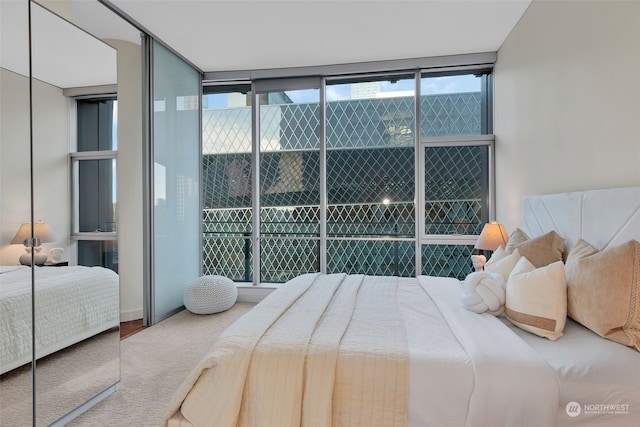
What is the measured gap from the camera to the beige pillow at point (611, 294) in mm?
1310

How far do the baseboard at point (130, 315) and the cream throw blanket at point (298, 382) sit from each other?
2163 millimetres

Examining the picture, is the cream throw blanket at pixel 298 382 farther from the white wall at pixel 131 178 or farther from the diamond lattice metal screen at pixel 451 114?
the diamond lattice metal screen at pixel 451 114

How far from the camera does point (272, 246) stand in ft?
13.8

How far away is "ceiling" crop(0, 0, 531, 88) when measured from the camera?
2650mm

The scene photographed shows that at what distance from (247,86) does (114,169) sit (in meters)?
2.47

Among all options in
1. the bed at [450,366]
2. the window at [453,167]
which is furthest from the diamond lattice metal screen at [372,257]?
the bed at [450,366]

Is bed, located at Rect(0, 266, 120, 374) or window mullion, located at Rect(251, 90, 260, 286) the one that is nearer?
bed, located at Rect(0, 266, 120, 374)

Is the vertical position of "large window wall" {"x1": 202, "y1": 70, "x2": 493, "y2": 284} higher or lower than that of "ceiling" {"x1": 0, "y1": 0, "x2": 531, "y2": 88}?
lower

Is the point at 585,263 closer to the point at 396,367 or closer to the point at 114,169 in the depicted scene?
the point at 396,367

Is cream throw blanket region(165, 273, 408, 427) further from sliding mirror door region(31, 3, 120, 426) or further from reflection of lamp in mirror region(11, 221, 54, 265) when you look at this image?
reflection of lamp in mirror region(11, 221, 54, 265)

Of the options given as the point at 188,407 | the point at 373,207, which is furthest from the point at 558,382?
the point at 373,207

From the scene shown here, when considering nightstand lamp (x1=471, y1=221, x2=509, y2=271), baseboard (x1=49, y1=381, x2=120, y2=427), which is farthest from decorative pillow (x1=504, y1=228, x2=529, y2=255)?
baseboard (x1=49, y1=381, x2=120, y2=427)

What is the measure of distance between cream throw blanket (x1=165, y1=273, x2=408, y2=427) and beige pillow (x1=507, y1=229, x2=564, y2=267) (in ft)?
3.49
